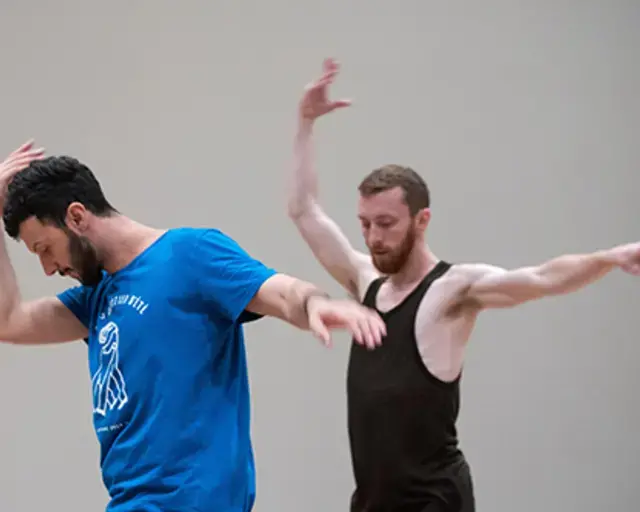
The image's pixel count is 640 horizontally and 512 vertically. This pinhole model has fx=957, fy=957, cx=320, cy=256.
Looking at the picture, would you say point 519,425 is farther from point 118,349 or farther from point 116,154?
point 118,349

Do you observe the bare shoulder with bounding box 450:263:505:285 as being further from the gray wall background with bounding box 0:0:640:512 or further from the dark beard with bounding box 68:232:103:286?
the gray wall background with bounding box 0:0:640:512

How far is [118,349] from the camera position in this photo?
1.70 metres

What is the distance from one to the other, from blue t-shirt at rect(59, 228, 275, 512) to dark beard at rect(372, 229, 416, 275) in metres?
0.74

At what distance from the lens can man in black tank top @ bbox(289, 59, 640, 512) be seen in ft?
7.50

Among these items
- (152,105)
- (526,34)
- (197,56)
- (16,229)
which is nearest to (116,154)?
(152,105)

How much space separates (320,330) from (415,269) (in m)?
1.11

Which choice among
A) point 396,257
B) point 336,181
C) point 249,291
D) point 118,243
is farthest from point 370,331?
point 336,181

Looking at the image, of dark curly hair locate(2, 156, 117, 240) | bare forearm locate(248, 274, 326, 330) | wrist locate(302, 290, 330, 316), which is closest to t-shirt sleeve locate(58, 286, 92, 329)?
dark curly hair locate(2, 156, 117, 240)

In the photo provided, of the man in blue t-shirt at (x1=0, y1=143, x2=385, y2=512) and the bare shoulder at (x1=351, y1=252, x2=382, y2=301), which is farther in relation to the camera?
the bare shoulder at (x1=351, y1=252, x2=382, y2=301)

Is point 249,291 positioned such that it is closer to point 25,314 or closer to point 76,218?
point 76,218

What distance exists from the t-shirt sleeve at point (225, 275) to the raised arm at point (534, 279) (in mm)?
777

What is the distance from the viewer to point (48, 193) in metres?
1.71

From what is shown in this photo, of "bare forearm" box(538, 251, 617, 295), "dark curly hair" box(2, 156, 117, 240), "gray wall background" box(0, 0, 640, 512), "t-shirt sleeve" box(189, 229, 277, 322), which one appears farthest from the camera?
"gray wall background" box(0, 0, 640, 512)

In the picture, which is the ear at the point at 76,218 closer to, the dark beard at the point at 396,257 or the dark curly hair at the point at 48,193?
the dark curly hair at the point at 48,193
